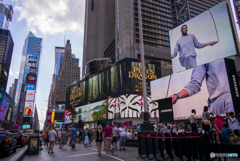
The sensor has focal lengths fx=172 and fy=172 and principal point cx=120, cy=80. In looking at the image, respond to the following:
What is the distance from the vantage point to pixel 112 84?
5672cm

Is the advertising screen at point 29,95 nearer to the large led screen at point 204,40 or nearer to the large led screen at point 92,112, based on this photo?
the large led screen at point 92,112

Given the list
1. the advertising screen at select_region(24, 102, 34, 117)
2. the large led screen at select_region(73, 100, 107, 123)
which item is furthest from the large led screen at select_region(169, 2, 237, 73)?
the advertising screen at select_region(24, 102, 34, 117)

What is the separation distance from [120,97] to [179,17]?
104 feet

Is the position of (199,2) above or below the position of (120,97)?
above

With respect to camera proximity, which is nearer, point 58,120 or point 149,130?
point 149,130

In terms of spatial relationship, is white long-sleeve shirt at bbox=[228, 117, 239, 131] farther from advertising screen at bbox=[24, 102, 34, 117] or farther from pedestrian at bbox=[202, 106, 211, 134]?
advertising screen at bbox=[24, 102, 34, 117]

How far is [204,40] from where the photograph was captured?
3675 centimetres

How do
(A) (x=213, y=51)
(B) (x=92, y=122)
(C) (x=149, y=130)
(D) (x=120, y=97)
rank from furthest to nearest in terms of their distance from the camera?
(B) (x=92, y=122)
(D) (x=120, y=97)
(A) (x=213, y=51)
(C) (x=149, y=130)

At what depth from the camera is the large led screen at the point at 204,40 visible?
108 feet

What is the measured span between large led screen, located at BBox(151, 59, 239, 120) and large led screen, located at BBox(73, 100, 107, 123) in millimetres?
23854

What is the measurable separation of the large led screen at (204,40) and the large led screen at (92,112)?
2813cm

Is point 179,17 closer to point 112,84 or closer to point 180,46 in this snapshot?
point 180,46

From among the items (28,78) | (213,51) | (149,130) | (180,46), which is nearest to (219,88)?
(213,51)

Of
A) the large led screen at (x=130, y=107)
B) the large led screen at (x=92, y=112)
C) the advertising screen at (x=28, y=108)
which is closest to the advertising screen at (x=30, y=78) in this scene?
the advertising screen at (x=28, y=108)
